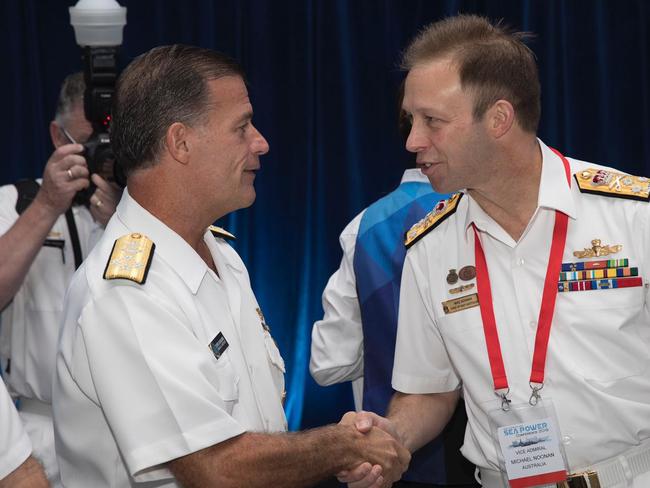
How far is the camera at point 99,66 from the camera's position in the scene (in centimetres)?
308

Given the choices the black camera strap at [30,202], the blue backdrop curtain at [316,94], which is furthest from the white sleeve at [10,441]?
the blue backdrop curtain at [316,94]

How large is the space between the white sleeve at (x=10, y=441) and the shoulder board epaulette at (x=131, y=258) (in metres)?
0.34

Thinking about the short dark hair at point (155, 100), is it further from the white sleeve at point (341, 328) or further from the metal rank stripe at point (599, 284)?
the white sleeve at point (341, 328)

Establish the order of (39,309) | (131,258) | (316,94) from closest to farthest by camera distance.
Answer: (131,258) → (39,309) → (316,94)

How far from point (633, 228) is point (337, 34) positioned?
9.83ft

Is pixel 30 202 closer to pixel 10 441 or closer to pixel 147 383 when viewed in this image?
pixel 147 383

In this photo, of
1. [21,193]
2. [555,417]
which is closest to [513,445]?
[555,417]

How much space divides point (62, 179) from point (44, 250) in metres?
Answer: 0.36

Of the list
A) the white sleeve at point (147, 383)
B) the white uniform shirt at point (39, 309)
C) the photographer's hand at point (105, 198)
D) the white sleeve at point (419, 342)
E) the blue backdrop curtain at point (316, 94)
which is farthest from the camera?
the blue backdrop curtain at point (316, 94)

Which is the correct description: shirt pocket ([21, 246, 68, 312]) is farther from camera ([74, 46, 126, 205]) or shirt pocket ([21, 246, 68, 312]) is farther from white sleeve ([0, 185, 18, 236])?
camera ([74, 46, 126, 205])

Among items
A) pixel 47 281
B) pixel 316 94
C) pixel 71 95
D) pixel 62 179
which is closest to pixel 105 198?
pixel 62 179

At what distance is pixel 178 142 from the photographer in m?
2.28

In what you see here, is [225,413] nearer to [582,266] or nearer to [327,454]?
[327,454]

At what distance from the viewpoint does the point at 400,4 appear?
4.99 metres
